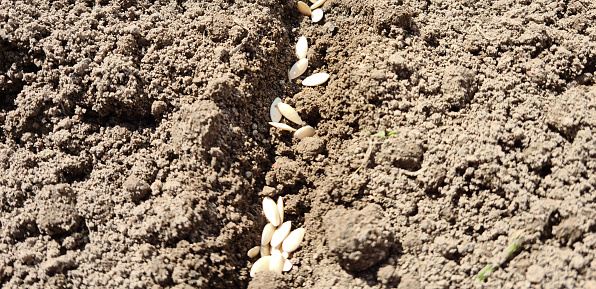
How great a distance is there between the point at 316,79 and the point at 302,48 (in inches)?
5.5

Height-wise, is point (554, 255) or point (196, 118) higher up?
point (196, 118)

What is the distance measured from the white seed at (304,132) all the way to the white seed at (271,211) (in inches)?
9.7

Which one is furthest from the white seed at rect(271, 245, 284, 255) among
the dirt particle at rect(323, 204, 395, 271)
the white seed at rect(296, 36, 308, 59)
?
the white seed at rect(296, 36, 308, 59)

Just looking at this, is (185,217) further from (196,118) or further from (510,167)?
(510,167)

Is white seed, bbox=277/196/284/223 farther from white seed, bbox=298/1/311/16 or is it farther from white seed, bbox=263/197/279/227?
white seed, bbox=298/1/311/16

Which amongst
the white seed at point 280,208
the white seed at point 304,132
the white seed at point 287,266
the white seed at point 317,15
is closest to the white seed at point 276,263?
the white seed at point 287,266

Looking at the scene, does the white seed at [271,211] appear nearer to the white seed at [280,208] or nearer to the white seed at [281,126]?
the white seed at [280,208]

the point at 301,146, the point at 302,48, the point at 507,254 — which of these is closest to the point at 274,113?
the point at 301,146

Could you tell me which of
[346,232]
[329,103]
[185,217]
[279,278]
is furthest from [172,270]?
[329,103]

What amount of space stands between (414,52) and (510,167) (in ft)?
1.64

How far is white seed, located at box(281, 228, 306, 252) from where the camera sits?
1651mm

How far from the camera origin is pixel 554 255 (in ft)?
A: 4.71

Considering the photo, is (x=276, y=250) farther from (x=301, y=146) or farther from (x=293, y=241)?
(x=301, y=146)

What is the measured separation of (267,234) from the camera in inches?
65.6
